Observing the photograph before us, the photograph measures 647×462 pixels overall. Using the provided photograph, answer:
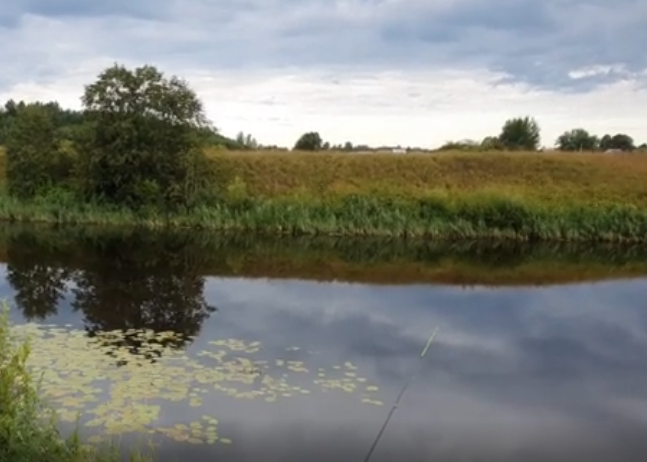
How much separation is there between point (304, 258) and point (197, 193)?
28.6 feet

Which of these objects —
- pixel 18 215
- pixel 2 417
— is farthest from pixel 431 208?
pixel 2 417

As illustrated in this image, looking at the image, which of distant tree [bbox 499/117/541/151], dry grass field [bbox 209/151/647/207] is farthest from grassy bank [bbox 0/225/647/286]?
Result: distant tree [bbox 499/117/541/151]

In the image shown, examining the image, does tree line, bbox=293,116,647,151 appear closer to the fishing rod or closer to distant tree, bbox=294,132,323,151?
distant tree, bbox=294,132,323,151

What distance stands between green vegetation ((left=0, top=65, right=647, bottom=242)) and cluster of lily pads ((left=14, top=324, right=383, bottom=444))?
16.5 metres

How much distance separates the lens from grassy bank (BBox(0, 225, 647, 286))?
1817cm

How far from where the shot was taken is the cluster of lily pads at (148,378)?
23.7 feet

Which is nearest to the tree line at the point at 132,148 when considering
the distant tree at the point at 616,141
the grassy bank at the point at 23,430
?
the grassy bank at the point at 23,430

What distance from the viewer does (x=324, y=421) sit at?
302 inches

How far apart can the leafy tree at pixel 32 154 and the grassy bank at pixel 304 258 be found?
14.5 feet

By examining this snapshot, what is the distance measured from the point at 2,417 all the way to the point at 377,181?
99.5 feet

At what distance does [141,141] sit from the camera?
29.1m

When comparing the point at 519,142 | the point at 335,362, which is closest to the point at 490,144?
the point at 519,142

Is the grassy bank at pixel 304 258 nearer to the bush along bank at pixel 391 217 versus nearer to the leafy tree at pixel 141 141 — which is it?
the bush along bank at pixel 391 217

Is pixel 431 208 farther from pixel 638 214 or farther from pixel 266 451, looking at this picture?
pixel 266 451
